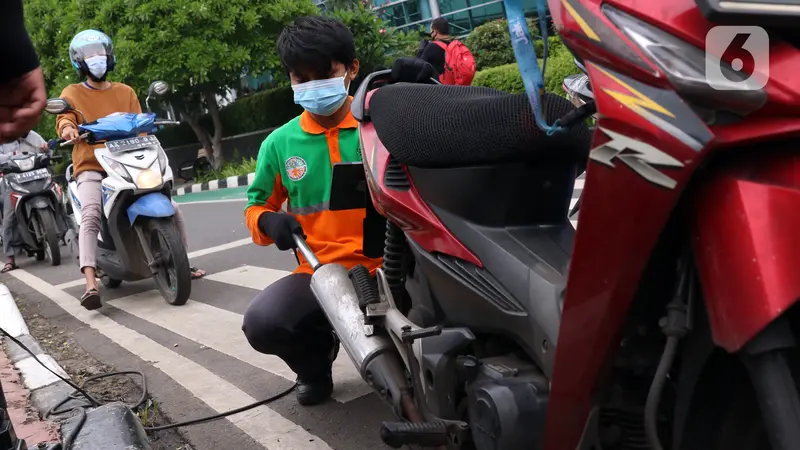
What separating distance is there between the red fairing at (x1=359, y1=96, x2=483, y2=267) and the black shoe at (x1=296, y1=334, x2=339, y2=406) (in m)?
0.99

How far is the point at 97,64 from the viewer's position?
16.6ft

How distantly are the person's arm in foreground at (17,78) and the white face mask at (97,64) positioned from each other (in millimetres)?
3395

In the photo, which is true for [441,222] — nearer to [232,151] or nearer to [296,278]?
[296,278]

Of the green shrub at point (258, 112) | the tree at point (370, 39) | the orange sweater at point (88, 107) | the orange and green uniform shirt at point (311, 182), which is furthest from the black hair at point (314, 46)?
the green shrub at point (258, 112)

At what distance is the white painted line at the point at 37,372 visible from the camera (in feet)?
11.7

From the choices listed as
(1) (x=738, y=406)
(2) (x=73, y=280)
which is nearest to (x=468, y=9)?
(2) (x=73, y=280)

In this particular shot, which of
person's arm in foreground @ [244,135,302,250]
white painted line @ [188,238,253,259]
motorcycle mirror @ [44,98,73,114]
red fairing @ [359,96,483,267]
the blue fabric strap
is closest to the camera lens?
the blue fabric strap

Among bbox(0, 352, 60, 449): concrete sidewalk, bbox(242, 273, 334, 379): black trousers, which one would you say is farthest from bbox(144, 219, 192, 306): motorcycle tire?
bbox(242, 273, 334, 379): black trousers

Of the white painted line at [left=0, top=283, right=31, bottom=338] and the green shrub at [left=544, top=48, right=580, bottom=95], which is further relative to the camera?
the green shrub at [left=544, top=48, right=580, bottom=95]

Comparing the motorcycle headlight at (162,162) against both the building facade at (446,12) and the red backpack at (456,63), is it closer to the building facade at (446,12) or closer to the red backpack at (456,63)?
the red backpack at (456,63)

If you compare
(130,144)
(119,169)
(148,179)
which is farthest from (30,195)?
(148,179)

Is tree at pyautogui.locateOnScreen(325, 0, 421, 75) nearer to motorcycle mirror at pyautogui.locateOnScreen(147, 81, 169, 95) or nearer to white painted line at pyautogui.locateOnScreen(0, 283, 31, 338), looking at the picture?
motorcycle mirror at pyautogui.locateOnScreen(147, 81, 169, 95)

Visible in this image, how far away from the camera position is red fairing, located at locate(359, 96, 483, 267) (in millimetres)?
1850

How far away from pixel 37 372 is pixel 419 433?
261cm
